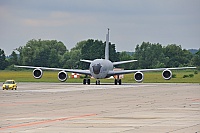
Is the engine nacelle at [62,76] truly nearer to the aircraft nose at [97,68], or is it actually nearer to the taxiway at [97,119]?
the aircraft nose at [97,68]

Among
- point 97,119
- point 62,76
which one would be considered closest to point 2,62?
point 62,76

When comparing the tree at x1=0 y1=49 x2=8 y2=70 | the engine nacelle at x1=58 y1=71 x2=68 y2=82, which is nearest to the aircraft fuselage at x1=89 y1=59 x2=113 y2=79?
the engine nacelle at x1=58 y1=71 x2=68 y2=82

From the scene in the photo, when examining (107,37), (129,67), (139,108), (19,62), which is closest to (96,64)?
(107,37)

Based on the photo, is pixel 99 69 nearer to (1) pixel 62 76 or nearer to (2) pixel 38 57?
(1) pixel 62 76

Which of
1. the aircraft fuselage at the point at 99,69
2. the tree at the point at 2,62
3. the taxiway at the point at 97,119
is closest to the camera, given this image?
the taxiway at the point at 97,119

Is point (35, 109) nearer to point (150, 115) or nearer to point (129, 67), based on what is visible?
point (150, 115)

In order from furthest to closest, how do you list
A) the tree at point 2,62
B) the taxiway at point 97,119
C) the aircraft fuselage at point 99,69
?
1. the tree at point 2,62
2. the aircraft fuselage at point 99,69
3. the taxiway at point 97,119

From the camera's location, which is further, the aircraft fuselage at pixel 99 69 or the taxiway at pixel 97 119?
the aircraft fuselage at pixel 99 69

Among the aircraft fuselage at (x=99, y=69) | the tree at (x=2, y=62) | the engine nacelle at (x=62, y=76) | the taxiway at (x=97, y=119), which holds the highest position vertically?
the tree at (x=2, y=62)

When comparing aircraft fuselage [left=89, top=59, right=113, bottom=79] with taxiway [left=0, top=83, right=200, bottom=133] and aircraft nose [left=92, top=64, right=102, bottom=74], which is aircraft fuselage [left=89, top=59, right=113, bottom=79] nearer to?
aircraft nose [left=92, top=64, right=102, bottom=74]

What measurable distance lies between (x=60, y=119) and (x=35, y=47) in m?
174

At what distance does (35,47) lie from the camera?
652 feet

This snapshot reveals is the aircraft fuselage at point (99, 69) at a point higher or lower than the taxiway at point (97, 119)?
higher

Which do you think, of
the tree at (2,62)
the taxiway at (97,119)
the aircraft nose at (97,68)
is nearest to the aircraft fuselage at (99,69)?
the aircraft nose at (97,68)
